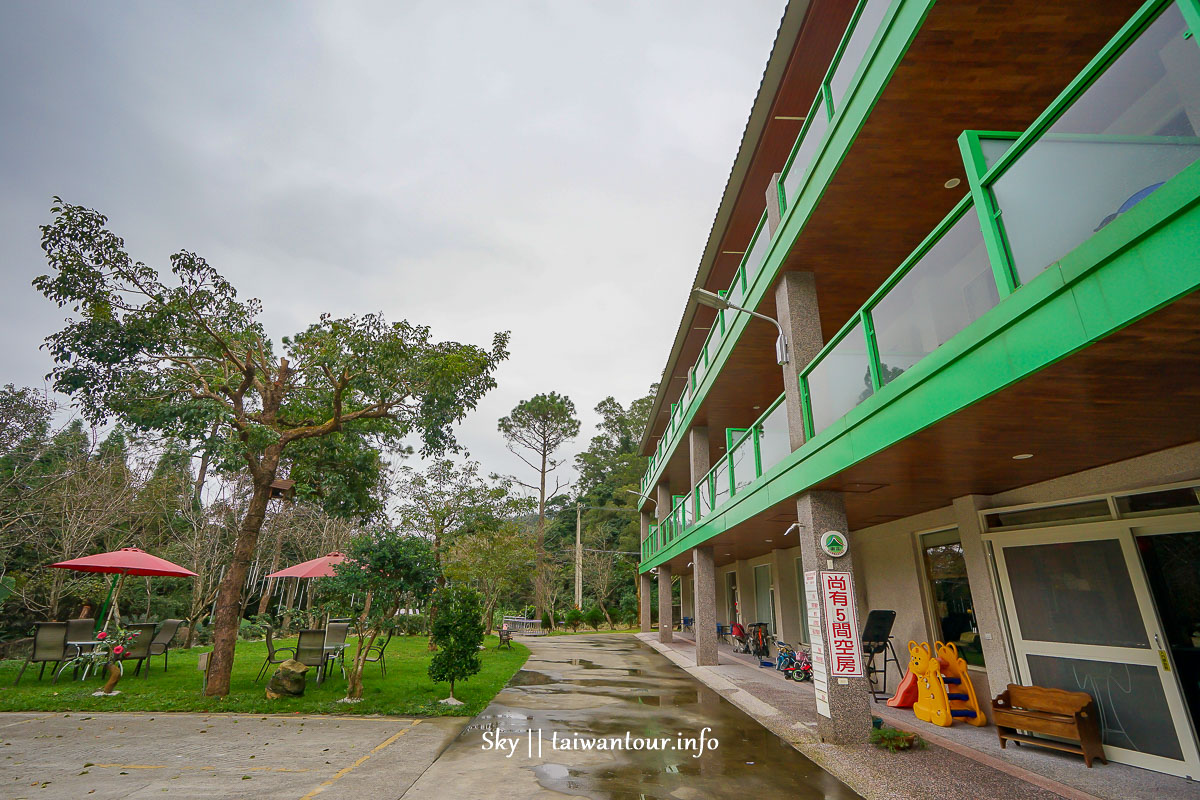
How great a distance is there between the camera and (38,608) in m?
14.0

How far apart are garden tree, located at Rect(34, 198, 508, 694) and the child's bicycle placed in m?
8.60

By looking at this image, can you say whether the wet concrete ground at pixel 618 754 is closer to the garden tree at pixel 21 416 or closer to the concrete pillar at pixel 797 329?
the concrete pillar at pixel 797 329

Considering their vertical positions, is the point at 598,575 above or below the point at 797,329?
below

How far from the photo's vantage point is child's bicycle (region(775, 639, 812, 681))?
1065cm

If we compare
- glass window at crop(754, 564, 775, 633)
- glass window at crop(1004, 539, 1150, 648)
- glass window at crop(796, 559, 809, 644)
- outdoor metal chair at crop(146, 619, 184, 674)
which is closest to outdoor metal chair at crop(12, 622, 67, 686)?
outdoor metal chair at crop(146, 619, 184, 674)

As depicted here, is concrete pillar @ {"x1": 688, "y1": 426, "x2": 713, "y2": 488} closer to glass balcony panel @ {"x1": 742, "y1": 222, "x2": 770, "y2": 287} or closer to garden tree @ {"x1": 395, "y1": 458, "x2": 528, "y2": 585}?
glass balcony panel @ {"x1": 742, "y1": 222, "x2": 770, "y2": 287}

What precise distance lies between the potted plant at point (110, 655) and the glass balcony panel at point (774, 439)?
1047cm

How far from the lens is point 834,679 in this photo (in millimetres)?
6098

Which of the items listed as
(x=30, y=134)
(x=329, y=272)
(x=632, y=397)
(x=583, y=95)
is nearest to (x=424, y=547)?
(x=30, y=134)

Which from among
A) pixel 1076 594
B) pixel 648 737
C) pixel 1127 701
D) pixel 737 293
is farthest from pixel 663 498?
pixel 1127 701

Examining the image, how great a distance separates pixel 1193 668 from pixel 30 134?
20.3 m

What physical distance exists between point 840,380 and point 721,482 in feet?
18.8

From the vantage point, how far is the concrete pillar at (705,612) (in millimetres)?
13192

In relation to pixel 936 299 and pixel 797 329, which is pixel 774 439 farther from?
pixel 936 299
